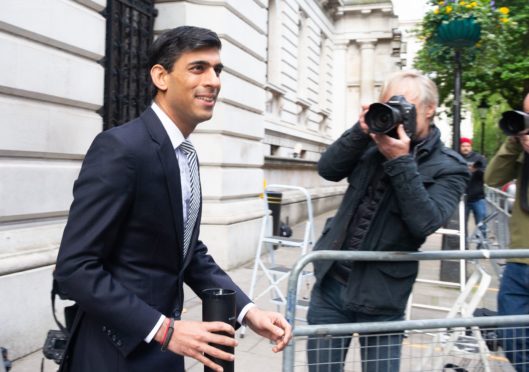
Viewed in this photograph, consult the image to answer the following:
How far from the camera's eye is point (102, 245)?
1343 mm

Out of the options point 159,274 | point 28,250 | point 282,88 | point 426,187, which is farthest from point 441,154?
point 282,88

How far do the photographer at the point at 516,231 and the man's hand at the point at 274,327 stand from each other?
4.79 ft

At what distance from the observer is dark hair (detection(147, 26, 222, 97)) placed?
5.00 ft

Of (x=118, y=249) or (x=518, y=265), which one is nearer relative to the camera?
(x=118, y=249)

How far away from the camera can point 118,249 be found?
1.42 m

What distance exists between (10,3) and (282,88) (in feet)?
40.8

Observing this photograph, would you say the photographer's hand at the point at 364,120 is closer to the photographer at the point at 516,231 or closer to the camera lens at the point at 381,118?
the camera lens at the point at 381,118

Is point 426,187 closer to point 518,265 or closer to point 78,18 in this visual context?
point 518,265

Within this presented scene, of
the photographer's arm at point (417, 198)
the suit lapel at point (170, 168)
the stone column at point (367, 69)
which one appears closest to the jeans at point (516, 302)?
the photographer's arm at point (417, 198)

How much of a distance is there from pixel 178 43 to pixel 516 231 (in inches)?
96.2

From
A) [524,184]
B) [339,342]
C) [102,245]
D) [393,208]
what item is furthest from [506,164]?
[102,245]

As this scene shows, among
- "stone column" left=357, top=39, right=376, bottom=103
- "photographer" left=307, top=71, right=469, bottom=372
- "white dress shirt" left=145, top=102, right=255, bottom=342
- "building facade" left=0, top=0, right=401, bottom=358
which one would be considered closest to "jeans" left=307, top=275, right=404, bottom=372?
"photographer" left=307, top=71, right=469, bottom=372

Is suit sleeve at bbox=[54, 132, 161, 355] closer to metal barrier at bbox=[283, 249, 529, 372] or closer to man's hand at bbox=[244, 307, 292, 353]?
man's hand at bbox=[244, 307, 292, 353]

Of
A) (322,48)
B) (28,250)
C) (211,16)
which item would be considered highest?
(322,48)
